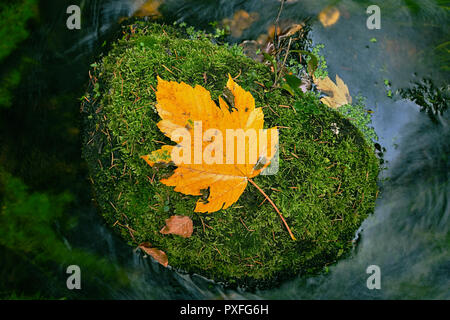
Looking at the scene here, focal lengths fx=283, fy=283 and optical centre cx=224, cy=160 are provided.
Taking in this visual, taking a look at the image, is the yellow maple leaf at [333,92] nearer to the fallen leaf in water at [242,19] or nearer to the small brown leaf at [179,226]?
the fallen leaf in water at [242,19]

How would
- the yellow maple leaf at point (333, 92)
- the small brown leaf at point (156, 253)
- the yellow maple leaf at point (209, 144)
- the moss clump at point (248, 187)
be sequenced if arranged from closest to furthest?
1. the yellow maple leaf at point (209, 144)
2. the moss clump at point (248, 187)
3. the small brown leaf at point (156, 253)
4. the yellow maple leaf at point (333, 92)

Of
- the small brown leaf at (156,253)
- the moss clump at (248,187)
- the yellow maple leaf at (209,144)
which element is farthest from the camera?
the small brown leaf at (156,253)

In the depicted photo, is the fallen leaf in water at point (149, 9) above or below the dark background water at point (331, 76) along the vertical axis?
above

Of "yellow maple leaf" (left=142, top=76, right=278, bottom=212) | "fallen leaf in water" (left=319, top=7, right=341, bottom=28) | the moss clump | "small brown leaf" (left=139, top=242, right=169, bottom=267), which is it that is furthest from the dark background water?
"yellow maple leaf" (left=142, top=76, right=278, bottom=212)

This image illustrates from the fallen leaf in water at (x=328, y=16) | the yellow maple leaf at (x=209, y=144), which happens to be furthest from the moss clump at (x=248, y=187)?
the fallen leaf in water at (x=328, y=16)

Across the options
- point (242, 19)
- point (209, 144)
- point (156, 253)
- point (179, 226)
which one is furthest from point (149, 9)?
point (156, 253)

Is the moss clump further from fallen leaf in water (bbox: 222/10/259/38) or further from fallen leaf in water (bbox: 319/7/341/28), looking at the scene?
fallen leaf in water (bbox: 319/7/341/28)
